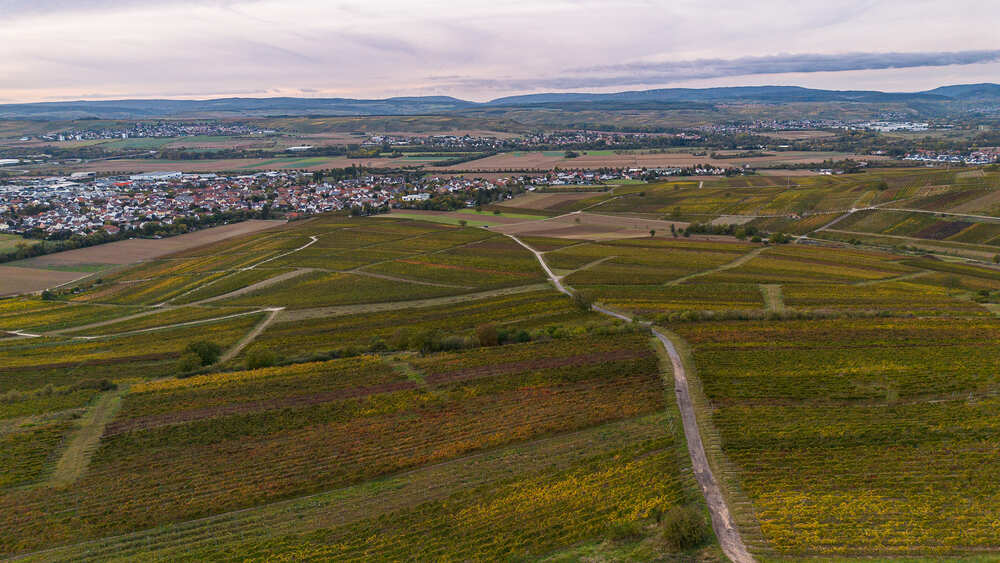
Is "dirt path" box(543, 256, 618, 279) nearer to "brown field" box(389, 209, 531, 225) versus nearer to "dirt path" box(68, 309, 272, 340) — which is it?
"brown field" box(389, 209, 531, 225)

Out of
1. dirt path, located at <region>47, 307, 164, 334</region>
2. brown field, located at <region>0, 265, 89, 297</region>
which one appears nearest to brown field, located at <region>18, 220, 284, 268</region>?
brown field, located at <region>0, 265, 89, 297</region>

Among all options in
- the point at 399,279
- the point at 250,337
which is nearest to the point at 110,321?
the point at 250,337

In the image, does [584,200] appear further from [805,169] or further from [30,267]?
[30,267]

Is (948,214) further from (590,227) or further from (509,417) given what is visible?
(509,417)

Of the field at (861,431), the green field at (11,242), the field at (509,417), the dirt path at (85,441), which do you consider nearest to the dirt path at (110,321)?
the field at (509,417)

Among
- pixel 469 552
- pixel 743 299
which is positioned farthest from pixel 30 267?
pixel 743 299
